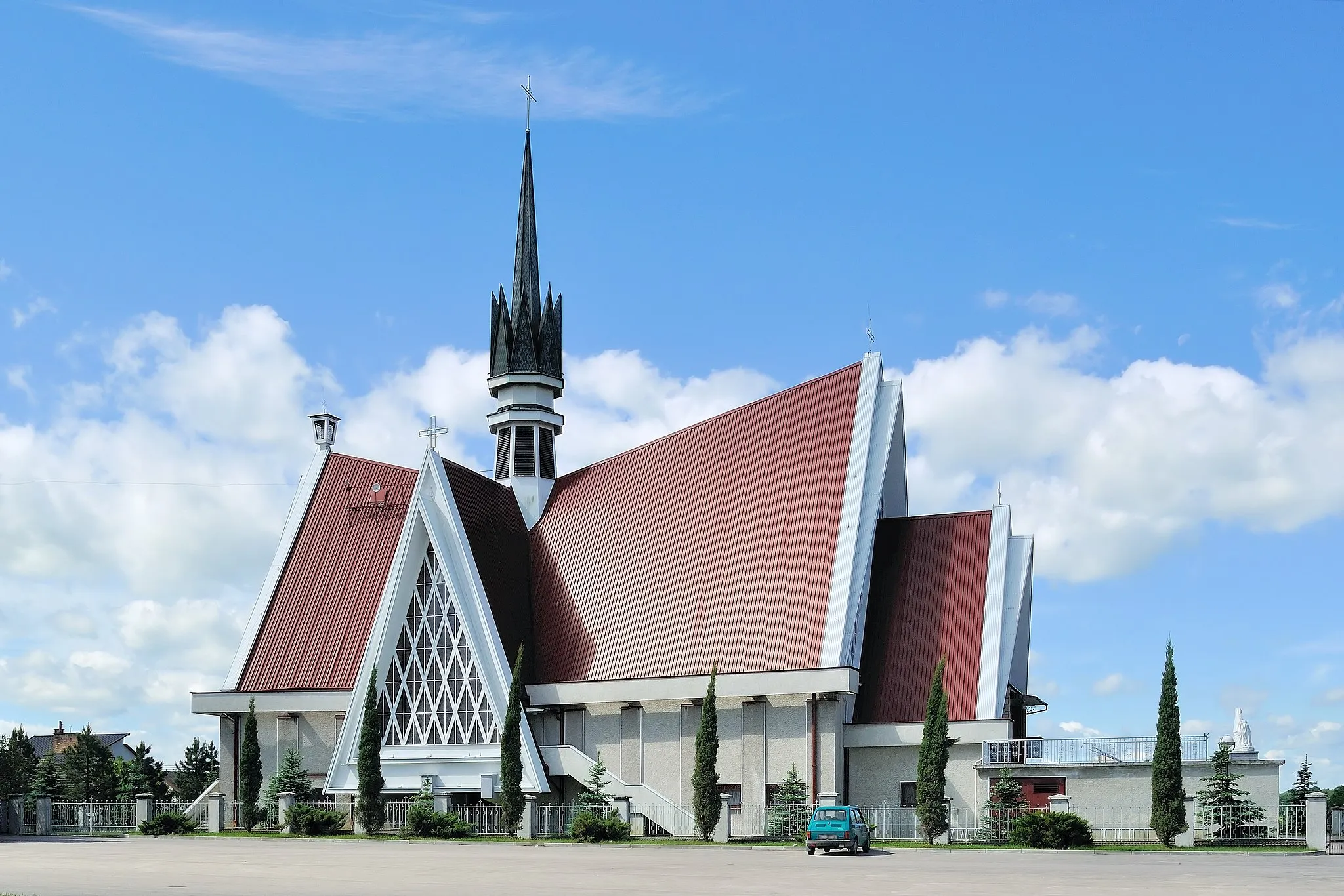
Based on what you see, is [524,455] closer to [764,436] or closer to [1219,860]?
[764,436]

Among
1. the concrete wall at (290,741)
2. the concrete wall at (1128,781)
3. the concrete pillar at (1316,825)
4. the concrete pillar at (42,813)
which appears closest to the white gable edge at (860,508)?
the concrete wall at (1128,781)

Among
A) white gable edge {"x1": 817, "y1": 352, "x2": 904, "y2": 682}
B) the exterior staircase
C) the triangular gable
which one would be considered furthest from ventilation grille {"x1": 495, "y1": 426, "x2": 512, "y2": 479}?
white gable edge {"x1": 817, "y1": 352, "x2": 904, "y2": 682}

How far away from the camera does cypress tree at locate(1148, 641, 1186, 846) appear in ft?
111

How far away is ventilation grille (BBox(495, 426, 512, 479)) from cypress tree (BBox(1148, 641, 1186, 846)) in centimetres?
2682

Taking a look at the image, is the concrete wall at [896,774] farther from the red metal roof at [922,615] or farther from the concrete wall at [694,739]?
the red metal roof at [922,615]

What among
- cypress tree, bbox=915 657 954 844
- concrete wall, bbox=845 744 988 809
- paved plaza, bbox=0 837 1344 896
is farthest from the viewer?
concrete wall, bbox=845 744 988 809

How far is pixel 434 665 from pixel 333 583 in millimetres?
6636

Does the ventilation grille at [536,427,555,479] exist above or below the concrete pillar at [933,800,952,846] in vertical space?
above

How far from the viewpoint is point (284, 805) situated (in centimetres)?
4522

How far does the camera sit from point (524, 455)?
53781mm

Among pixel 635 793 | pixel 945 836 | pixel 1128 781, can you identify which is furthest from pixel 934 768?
pixel 635 793

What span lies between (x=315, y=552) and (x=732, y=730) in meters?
18.2

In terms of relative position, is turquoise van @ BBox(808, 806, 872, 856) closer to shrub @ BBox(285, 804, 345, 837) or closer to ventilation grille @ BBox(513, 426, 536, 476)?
shrub @ BBox(285, 804, 345, 837)

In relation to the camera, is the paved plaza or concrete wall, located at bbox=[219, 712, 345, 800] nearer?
the paved plaza
